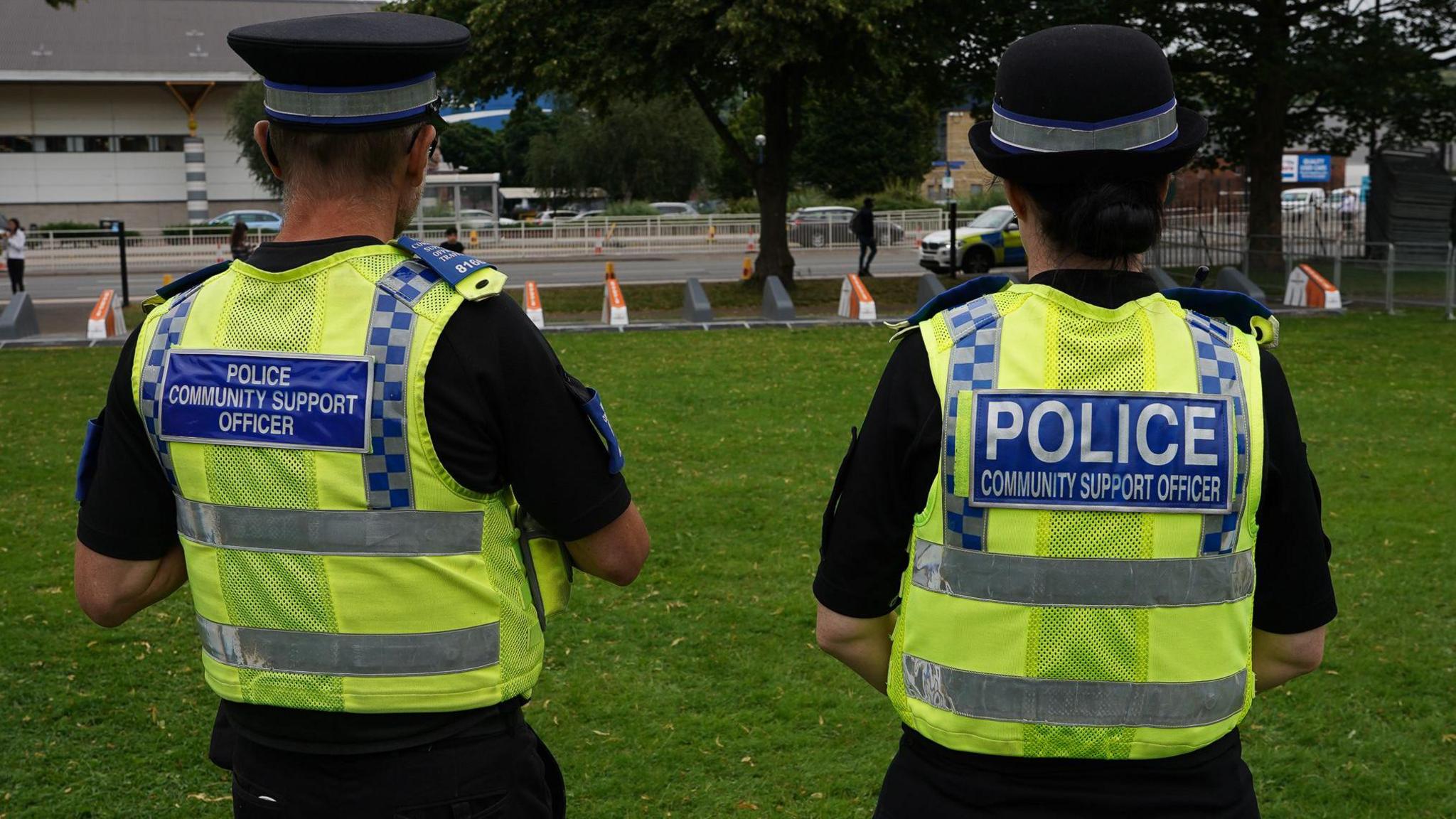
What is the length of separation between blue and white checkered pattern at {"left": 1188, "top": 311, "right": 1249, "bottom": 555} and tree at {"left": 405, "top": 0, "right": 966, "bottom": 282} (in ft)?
60.8

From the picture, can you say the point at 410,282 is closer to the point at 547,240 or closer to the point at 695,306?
the point at 695,306

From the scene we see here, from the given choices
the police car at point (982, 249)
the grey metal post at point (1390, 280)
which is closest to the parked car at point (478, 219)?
the police car at point (982, 249)

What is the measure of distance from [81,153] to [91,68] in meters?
4.01

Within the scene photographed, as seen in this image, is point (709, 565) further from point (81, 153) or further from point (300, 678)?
point (81, 153)

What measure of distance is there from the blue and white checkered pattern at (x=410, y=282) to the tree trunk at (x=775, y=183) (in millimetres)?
21875

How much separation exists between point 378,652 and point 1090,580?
3.98 ft

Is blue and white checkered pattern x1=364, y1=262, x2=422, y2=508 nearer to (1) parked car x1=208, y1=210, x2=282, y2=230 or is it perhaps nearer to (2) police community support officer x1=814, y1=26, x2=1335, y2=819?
(2) police community support officer x1=814, y1=26, x2=1335, y2=819

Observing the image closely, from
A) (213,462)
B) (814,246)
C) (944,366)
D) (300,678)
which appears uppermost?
(944,366)

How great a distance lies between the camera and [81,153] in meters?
61.9

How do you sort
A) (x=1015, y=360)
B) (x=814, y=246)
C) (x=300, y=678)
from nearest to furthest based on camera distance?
(x=1015, y=360)
(x=300, y=678)
(x=814, y=246)

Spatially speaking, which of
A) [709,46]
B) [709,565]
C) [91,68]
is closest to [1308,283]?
[709,46]

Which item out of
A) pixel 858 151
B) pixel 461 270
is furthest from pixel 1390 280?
pixel 858 151

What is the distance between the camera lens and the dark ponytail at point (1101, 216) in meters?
2.19

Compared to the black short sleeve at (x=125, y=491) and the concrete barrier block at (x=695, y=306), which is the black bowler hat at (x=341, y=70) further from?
the concrete barrier block at (x=695, y=306)
